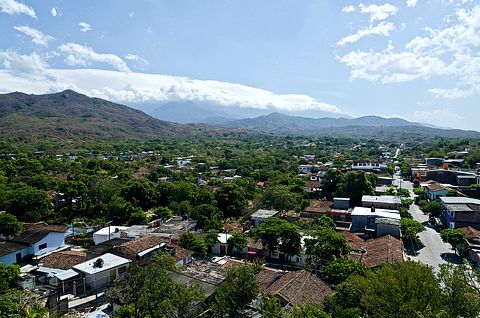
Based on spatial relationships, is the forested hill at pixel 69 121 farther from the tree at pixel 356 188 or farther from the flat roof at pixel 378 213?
the flat roof at pixel 378 213

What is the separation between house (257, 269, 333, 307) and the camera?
14485 millimetres

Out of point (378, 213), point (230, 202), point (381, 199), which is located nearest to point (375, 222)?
point (378, 213)

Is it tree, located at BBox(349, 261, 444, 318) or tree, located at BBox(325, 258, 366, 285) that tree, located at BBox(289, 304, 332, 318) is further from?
tree, located at BBox(325, 258, 366, 285)

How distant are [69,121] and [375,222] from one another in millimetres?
119472

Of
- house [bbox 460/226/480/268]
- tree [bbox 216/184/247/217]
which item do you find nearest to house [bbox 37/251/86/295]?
tree [bbox 216/184/247/217]

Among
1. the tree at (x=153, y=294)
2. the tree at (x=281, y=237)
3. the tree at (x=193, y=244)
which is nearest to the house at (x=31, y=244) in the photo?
the tree at (x=193, y=244)

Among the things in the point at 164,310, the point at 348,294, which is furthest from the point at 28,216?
the point at 348,294

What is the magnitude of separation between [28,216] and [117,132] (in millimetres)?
102328

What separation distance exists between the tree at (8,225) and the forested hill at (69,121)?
6998 cm

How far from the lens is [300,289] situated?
15.1 meters

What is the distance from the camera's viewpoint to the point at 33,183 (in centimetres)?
3553

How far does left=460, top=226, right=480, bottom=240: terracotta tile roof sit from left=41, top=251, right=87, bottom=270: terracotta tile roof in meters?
22.7

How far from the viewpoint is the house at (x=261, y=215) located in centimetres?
2634

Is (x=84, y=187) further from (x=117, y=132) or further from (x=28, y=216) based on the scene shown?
(x=117, y=132)
